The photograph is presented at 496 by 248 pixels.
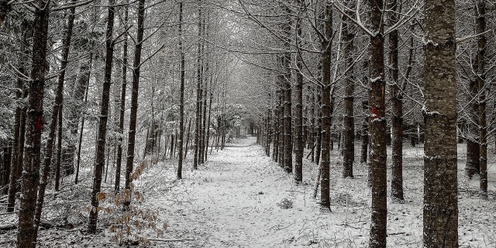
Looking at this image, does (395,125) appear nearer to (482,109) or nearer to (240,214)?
(482,109)

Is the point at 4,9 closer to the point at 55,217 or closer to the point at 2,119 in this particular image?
the point at 55,217

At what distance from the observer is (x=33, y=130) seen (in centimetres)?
343

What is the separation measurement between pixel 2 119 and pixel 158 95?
533 inches

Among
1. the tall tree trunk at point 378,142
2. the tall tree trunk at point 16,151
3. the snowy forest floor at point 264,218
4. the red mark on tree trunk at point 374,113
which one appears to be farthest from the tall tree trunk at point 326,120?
the tall tree trunk at point 16,151

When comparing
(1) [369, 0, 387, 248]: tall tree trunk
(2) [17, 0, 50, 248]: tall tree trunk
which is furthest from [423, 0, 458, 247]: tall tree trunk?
(2) [17, 0, 50, 248]: tall tree trunk

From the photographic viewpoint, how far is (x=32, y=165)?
136 inches

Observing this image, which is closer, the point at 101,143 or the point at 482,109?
the point at 101,143

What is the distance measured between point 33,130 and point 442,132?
156 inches

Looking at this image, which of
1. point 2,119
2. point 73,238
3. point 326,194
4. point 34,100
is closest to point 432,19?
point 34,100

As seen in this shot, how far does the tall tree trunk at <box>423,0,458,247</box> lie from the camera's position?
8.20 ft

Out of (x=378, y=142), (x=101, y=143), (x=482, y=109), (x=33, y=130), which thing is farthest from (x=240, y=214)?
(x=482, y=109)

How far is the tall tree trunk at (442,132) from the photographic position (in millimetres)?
2498

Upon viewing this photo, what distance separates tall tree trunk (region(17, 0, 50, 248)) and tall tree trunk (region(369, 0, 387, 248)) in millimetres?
4140

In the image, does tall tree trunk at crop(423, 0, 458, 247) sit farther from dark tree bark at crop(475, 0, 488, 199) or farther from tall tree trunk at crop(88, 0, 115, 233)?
dark tree bark at crop(475, 0, 488, 199)
